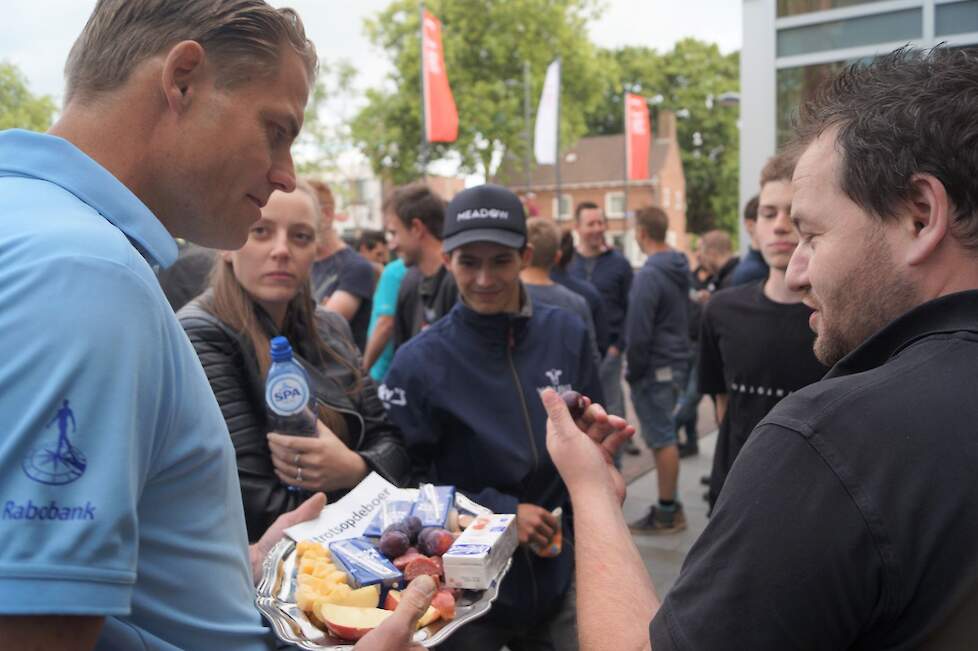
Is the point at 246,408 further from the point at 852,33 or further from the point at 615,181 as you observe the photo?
the point at 615,181

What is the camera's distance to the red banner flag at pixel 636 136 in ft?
77.4

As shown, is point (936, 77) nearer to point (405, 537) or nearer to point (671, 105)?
point (405, 537)

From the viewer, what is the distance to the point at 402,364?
2.67 m

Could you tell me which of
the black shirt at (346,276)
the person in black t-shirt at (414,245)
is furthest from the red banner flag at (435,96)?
the person in black t-shirt at (414,245)

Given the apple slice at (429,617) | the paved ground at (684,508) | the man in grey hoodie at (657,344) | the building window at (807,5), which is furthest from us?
the building window at (807,5)

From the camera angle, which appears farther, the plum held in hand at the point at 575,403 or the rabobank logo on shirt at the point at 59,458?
the plum held in hand at the point at 575,403

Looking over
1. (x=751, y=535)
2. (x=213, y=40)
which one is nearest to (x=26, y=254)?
(x=213, y=40)

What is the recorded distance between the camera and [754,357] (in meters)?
3.23

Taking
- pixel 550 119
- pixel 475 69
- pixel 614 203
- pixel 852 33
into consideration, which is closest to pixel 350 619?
pixel 852 33

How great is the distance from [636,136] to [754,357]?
22.3 metres

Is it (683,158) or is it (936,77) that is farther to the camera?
(683,158)

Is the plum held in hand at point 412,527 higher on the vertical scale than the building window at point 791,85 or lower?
lower

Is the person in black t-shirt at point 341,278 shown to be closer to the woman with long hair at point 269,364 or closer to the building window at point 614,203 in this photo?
the woman with long hair at point 269,364

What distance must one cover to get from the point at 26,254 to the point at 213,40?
19.4 inches
